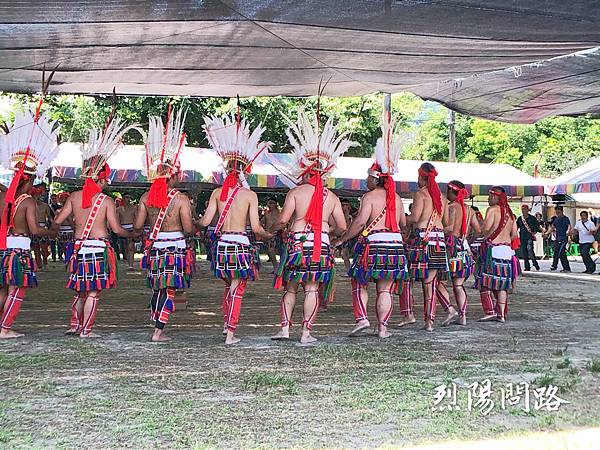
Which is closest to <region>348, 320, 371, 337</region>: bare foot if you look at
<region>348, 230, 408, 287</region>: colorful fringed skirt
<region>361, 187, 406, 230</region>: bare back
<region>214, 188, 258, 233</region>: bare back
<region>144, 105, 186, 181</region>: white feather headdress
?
<region>348, 230, 408, 287</region>: colorful fringed skirt

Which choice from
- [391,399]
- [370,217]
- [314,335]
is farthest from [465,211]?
[391,399]

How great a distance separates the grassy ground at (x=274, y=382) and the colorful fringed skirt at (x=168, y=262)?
1.65 feet

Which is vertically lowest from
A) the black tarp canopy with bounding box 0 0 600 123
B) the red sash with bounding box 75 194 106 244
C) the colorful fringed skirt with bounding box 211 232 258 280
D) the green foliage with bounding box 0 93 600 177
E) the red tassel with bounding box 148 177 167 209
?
the colorful fringed skirt with bounding box 211 232 258 280

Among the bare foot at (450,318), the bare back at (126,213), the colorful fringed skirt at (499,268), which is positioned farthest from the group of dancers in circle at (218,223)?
the bare back at (126,213)

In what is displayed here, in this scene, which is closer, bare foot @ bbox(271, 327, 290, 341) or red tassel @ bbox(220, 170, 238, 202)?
red tassel @ bbox(220, 170, 238, 202)

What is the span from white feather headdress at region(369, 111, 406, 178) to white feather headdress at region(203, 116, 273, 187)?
3.47 ft

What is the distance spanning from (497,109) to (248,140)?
4.66 m

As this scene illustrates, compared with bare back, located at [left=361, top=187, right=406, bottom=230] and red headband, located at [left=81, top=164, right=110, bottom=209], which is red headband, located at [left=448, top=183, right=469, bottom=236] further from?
red headband, located at [left=81, top=164, right=110, bottom=209]

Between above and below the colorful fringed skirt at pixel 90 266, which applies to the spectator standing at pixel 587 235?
below

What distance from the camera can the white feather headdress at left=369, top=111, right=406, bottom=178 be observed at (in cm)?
639

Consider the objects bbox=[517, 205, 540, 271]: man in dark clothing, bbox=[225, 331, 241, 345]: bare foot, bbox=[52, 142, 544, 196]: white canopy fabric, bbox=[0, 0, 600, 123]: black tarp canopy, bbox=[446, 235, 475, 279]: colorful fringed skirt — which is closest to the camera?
bbox=[0, 0, 600, 123]: black tarp canopy

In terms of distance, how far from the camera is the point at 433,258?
6.75 metres

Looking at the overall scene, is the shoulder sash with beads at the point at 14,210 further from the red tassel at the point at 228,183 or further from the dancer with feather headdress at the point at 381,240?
the dancer with feather headdress at the point at 381,240

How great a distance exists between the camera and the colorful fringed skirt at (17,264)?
6.07 meters
